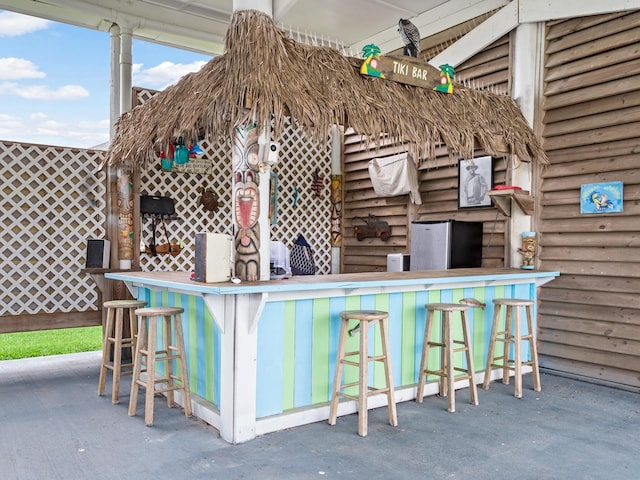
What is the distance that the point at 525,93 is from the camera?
13.9 feet

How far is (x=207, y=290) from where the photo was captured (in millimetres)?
2541

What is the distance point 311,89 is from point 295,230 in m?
3.01

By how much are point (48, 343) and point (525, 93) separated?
224 inches

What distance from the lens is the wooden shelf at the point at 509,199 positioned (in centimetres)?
409

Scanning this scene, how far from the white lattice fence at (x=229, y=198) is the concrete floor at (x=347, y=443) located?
6.28ft

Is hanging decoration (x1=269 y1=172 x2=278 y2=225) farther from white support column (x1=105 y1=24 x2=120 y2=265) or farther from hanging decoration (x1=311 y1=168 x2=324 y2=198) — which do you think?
white support column (x1=105 y1=24 x2=120 y2=265)

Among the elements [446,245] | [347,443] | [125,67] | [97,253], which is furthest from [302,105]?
[125,67]

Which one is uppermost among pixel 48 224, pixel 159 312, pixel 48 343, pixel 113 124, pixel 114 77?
pixel 114 77

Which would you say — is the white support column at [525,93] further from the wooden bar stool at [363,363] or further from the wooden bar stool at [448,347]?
the wooden bar stool at [363,363]

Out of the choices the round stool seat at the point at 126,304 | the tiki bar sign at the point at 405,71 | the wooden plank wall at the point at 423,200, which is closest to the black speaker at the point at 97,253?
the round stool seat at the point at 126,304

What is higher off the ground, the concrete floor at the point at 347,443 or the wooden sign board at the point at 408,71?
the wooden sign board at the point at 408,71

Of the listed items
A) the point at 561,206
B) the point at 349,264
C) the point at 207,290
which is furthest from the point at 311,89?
the point at 349,264

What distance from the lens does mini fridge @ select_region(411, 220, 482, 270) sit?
4312mm

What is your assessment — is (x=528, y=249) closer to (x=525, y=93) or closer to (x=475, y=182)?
(x=475, y=182)
